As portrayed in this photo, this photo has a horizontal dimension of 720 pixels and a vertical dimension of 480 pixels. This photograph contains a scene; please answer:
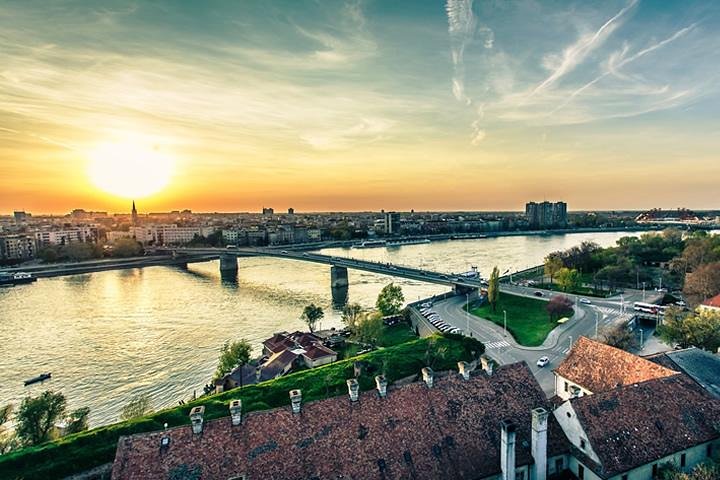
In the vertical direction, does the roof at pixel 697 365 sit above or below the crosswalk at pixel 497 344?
above

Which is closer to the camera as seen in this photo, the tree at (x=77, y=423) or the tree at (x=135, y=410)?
the tree at (x=77, y=423)

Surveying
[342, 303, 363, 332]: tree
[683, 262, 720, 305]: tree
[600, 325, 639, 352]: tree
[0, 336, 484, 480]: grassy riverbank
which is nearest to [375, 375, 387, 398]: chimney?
[0, 336, 484, 480]: grassy riverbank

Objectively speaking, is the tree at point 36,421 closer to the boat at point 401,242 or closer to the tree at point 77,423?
the tree at point 77,423

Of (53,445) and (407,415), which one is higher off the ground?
(407,415)

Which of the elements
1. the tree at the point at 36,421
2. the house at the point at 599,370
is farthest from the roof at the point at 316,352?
the house at the point at 599,370

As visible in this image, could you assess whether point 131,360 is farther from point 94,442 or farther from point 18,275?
point 18,275

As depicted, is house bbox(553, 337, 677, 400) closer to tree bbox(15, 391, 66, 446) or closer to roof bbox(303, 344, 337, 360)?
roof bbox(303, 344, 337, 360)

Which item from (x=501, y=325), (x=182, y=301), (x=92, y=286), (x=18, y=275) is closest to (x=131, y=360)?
(x=182, y=301)
